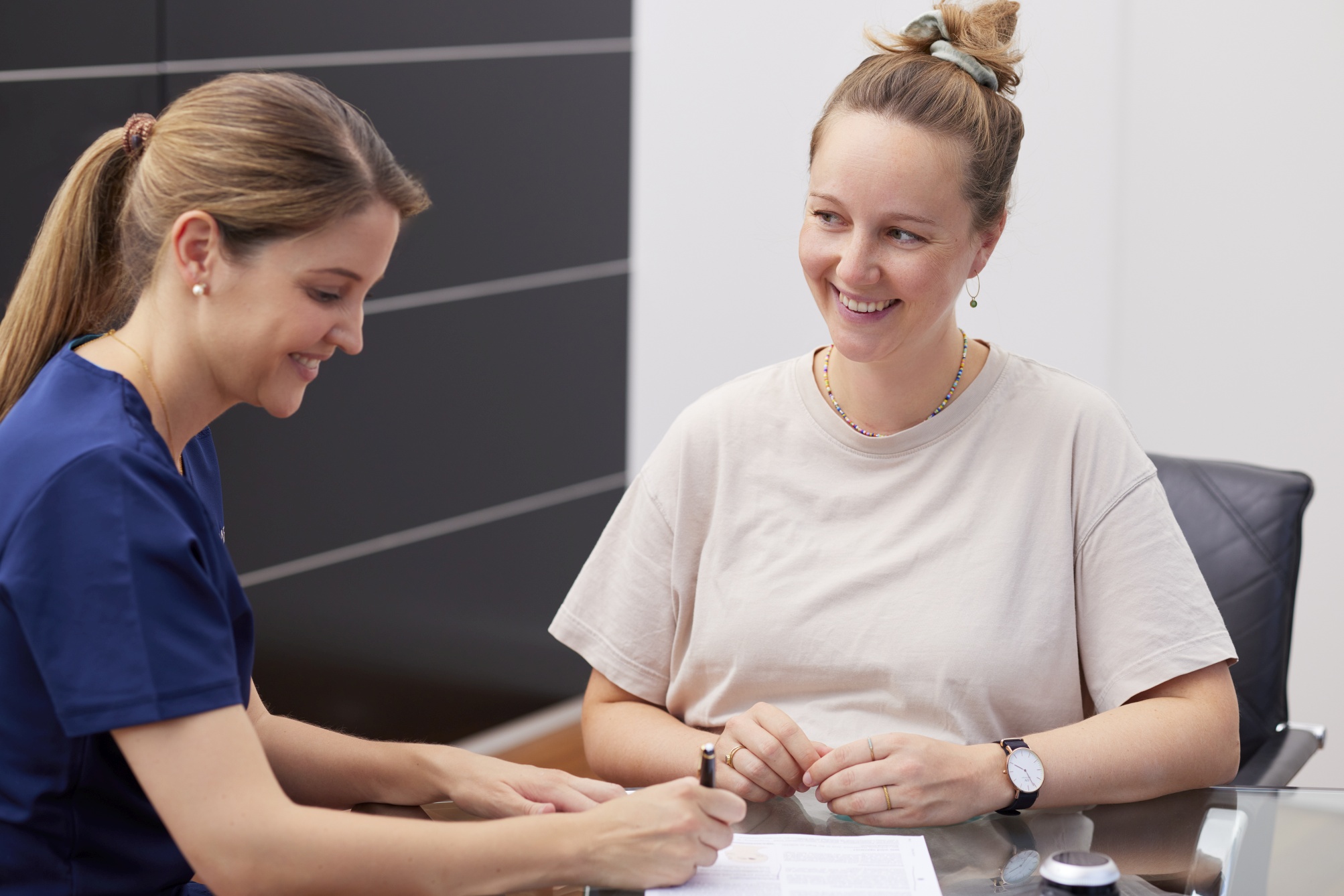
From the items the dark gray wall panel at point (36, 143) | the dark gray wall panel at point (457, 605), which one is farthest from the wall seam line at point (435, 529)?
the dark gray wall panel at point (36, 143)

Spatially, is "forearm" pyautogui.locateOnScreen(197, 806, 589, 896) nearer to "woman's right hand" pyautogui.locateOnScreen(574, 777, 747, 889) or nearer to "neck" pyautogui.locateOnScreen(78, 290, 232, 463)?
"woman's right hand" pyautogui.locateOnScreen(574, 777, 747, 889)

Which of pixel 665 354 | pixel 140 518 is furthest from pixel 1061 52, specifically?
pixel 140 518

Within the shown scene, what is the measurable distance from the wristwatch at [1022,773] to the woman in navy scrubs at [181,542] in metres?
0.35

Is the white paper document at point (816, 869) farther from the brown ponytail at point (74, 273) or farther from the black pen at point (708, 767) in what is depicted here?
the brown ponytail at point (74, 273)

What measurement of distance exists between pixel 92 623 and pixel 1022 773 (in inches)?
37.9

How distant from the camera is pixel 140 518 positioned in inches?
47.6

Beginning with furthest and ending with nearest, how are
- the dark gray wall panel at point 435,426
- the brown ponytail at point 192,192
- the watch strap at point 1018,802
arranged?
1. the dark gray wall panel at point 435,426
2. the watch strap at point 1018,802
3. the brown ponytail at point 192,192

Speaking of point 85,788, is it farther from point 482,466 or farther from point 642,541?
point 482,466

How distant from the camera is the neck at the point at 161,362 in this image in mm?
1342

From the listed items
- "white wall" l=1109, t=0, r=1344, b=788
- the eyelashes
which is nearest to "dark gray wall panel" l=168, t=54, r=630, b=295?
"white wall" l=1109, t=0, r=1344, b=788

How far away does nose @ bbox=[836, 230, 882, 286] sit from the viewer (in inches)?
66.2

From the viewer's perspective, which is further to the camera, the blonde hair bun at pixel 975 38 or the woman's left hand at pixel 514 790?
the blonde hair bun at pixel 975 38

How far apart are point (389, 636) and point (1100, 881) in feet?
7.25

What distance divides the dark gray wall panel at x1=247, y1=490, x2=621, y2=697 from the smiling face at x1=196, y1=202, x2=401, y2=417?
1678mm
